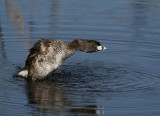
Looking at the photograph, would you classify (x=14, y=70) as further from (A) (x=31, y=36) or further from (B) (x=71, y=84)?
(A) (x=31, y=36)

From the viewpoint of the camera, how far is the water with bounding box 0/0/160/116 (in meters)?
7.05

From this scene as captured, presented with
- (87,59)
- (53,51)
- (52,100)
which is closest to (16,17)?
(87,59)

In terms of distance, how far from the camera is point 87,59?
32.3ft

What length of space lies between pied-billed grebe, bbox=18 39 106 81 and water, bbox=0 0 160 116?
0.28m

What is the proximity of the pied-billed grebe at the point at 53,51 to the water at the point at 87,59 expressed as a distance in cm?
28

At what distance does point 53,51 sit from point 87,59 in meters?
1.88

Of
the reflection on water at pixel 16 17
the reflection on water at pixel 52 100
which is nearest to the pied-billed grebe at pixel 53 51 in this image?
the reflection on water at pixel 52 100

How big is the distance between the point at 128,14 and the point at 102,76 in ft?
15.6

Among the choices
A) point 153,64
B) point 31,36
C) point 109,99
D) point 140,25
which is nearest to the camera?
point 109,99

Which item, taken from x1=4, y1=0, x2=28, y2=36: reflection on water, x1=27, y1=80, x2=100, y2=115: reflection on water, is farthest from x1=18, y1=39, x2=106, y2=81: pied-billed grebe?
x1=4, y1=0, x2=28, y2=36: reflection on water

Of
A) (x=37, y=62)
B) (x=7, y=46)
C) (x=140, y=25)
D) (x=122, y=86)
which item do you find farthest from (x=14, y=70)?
(x=140, y=25)

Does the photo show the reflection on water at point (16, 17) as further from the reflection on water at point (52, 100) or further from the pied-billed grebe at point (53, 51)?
the reflection on water at point (52, 100)

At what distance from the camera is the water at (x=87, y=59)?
705 centimetres

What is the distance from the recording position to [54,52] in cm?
807
